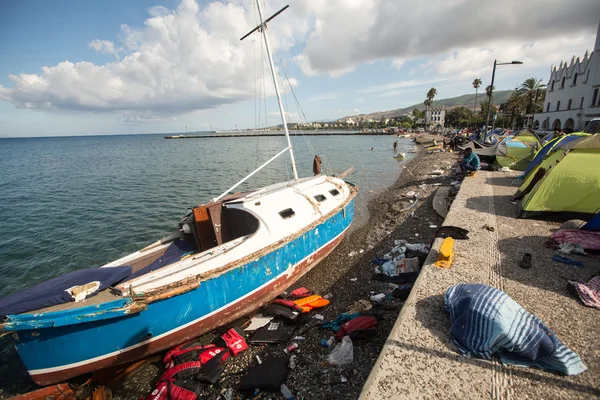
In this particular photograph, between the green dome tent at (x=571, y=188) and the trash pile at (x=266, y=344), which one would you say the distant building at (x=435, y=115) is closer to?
the green dome tent at (x=571, y=188)

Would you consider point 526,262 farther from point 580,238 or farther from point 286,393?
point 286,393

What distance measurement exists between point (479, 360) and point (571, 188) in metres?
7.63

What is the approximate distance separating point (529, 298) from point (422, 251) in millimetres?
3906

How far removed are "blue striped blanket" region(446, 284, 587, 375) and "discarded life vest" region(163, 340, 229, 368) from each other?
4.93 m

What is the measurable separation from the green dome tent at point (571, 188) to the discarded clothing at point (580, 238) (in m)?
1.96

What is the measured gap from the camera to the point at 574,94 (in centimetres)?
3634

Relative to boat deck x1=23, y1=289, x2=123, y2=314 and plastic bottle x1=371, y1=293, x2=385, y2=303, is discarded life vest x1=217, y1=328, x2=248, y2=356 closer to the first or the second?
boat deck x1=23, y1=289, x2=123, y2=314

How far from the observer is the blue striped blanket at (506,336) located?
3.49m

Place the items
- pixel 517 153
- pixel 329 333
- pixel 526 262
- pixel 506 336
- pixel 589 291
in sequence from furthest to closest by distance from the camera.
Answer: pixel 517 153
pixel 329 333
pixel 526 262
pixel 589 291
pixel 506 336

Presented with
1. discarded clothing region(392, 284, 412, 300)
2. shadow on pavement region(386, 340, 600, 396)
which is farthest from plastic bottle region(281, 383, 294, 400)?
discarded clothing region(392, 284, 412, 300)

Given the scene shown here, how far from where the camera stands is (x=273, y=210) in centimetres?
805

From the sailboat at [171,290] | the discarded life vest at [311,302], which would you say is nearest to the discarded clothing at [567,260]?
the discarded life vest at [311,302]

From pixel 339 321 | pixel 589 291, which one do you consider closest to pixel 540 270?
pixel 589 291

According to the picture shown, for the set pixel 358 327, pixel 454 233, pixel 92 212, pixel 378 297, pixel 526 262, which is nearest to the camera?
pixel 358 327
